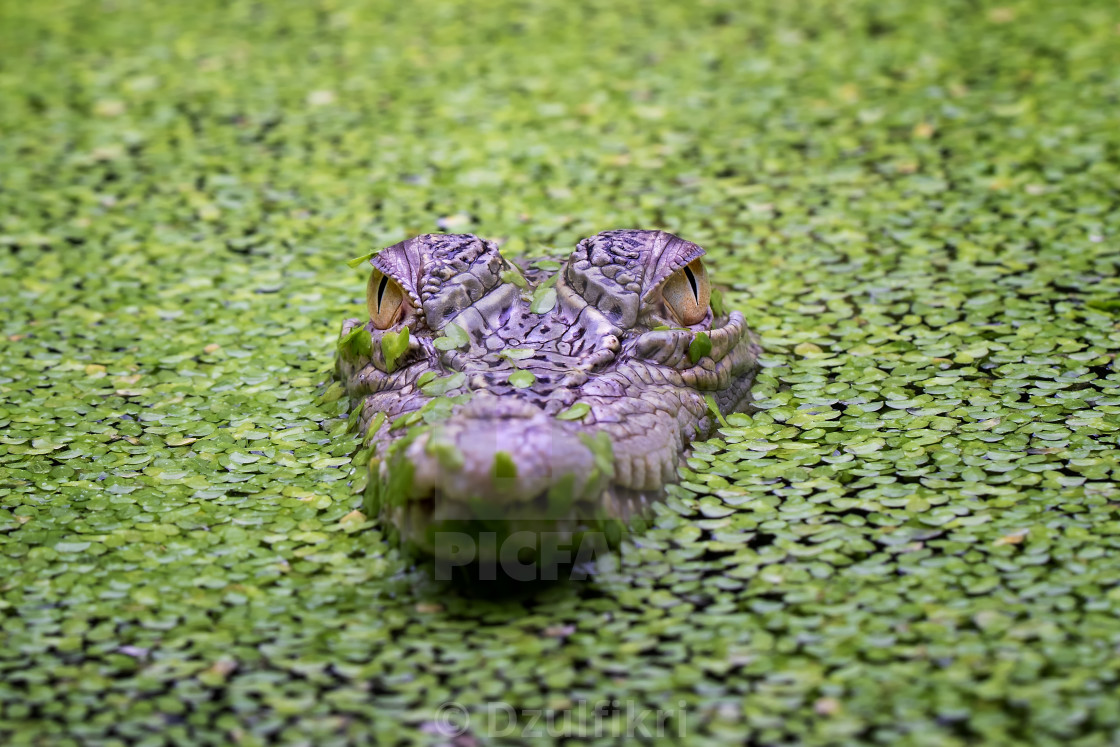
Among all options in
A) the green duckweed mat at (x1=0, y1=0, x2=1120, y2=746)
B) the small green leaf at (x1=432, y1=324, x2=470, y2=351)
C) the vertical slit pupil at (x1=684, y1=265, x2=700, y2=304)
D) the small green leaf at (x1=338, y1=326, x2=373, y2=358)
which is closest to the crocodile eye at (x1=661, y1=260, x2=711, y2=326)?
the vertical slit pupil at (x1=684, y1=265, x2=700, y2=304)

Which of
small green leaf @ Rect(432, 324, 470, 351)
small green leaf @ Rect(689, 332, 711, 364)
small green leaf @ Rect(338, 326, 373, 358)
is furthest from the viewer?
small green leaf @ Rect(338, 326, 373, 358)

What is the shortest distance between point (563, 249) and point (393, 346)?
1522 mm

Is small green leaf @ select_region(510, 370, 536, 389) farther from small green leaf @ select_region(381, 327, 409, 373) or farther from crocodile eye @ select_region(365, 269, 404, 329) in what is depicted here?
crocodile eye @ select_region(365, 269, 404, 329)

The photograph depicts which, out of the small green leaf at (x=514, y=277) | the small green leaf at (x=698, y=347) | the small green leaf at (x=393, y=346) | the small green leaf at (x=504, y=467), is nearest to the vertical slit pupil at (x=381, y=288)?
the small green leaf at (x=393, y=346)

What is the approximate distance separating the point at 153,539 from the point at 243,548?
A: 265 millimetres

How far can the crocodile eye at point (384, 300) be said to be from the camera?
11.9ft

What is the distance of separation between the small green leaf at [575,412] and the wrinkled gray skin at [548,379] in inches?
0.6

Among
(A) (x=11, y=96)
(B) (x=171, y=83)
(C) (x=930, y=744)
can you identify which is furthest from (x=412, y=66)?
(C) (x=930, y=744)

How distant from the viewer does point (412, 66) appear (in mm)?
6871

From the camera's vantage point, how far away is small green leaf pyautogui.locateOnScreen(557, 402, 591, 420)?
2.98 meters

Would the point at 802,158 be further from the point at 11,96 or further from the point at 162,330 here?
the point at 11,96

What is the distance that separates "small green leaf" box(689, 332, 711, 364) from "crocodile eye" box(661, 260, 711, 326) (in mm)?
103

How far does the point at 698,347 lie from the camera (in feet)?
11.7

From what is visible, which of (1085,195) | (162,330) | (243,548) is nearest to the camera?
(243,548)
